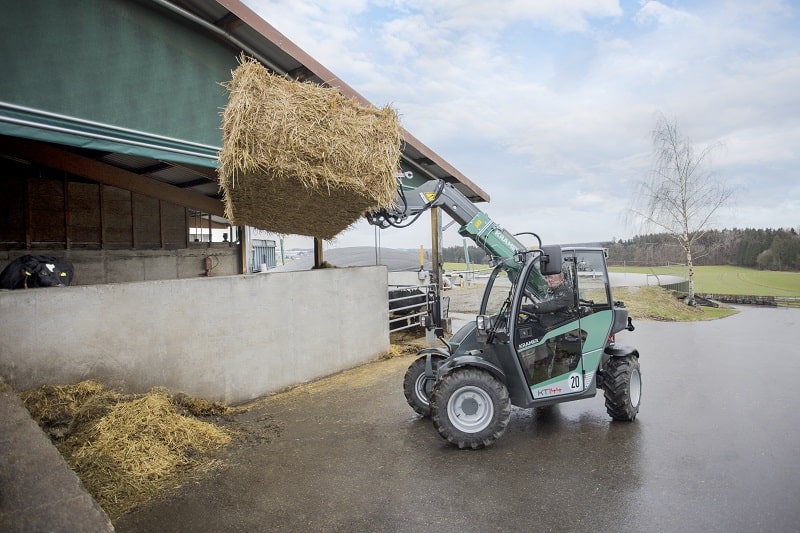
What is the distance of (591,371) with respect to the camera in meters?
5.16

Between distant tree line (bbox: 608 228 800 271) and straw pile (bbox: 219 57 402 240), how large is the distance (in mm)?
18020

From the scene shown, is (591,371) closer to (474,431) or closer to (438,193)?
(474,431)

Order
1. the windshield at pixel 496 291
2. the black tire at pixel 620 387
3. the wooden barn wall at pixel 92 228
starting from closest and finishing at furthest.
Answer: the black tire at pixel 620 387, the windshield at pixel 496 291, the wooden barn wall at pixel 92 228

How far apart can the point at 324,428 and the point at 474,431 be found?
1755 millimetres

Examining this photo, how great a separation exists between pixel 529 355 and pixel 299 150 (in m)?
3.14

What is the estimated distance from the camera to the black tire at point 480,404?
4656mm

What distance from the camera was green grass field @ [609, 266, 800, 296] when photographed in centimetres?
2062

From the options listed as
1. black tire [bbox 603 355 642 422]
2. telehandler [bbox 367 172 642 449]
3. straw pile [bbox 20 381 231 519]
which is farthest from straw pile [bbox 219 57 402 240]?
black tire [bbox 603 355 642 422]

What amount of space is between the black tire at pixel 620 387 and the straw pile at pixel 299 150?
3.15 meters

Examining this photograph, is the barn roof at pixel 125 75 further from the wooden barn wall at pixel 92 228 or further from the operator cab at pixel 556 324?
the operator cab at pixel 556 324

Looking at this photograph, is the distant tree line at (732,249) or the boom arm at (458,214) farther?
the distant tree line at (732,249)

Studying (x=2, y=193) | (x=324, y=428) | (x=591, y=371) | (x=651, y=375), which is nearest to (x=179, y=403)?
(x=324, y=428)

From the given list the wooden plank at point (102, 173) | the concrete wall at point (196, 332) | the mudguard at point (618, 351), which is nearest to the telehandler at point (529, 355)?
the mudguard at point (618, 351)

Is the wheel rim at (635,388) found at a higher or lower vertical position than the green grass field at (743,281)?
lower
